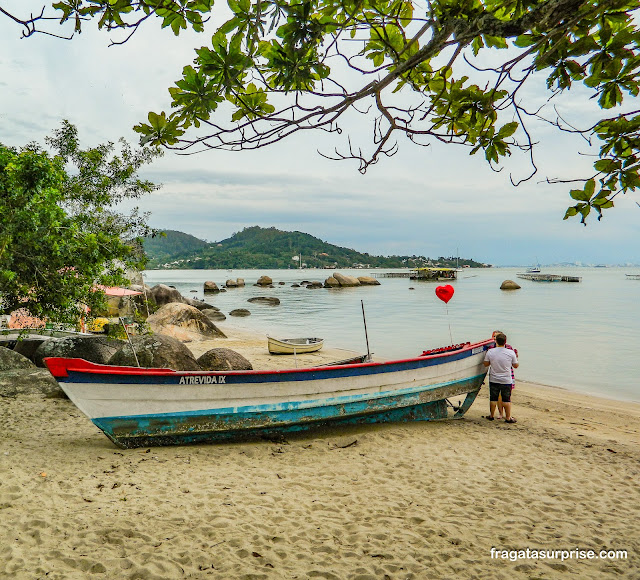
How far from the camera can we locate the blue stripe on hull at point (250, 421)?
19.1ft

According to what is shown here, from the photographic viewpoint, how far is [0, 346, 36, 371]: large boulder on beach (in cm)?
945

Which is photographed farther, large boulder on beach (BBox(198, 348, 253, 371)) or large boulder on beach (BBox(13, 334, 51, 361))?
large boulder on beach (BBox(13, 334, 51, 361))

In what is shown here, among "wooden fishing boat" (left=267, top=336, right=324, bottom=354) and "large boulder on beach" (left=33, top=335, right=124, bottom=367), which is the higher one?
"large boulder on beach" (left=33, top=335, right=124, bottom=367)

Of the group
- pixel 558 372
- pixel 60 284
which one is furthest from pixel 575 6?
pixel 558 372

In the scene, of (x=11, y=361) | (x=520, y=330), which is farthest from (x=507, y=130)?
(x=520, y=330)

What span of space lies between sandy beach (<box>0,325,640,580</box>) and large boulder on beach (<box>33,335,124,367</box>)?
2431mm

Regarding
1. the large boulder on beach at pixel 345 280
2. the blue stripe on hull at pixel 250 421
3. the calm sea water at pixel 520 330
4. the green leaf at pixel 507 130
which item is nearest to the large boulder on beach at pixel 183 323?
the calm sea water at pixel 520 330

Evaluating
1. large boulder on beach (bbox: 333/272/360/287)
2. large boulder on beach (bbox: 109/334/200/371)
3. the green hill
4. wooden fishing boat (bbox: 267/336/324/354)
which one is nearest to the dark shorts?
large boulder on beach (bbox: 109/334/200/371)

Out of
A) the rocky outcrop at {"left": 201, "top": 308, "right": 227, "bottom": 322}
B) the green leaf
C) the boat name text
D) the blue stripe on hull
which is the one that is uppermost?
the green leaf

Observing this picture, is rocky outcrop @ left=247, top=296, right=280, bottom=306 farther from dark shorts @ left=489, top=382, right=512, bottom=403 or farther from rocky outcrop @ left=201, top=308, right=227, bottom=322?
dark shorts @ left=489, top=382, right=512, bottom=403

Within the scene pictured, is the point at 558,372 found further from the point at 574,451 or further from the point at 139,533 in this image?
the point at 139,533

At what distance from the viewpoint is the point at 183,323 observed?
19281 millimetres

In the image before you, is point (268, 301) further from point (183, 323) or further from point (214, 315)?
Answer: point (183, 323)

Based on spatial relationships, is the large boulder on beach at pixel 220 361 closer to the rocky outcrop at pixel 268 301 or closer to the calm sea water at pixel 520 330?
the calm sea water at pixel 520 330
